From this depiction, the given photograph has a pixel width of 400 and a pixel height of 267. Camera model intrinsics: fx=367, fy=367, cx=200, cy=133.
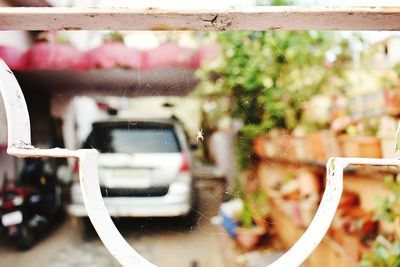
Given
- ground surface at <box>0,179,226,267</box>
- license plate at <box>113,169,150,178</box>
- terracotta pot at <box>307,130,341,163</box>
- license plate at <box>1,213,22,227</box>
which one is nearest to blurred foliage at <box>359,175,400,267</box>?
terracotta pot at <box>307,130,341,163</box>

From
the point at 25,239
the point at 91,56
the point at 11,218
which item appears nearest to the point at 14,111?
the point at 11,218

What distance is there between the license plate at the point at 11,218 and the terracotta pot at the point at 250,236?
197 centimetres

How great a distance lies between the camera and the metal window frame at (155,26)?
0.57 meters

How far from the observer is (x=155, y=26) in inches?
24.3

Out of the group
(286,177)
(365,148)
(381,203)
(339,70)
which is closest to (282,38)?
(339,70)

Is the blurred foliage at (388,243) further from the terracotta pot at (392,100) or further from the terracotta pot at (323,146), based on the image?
the terracotta pot at (323,146)

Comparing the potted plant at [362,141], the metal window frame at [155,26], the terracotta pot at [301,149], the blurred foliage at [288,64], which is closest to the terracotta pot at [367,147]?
the potted plant at [362,141]

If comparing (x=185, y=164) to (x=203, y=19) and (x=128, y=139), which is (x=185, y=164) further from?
(x=203, y=19)

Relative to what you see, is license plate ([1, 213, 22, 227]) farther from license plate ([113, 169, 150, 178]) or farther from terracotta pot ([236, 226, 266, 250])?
terracotta pot ([236, 226, 266, 250])

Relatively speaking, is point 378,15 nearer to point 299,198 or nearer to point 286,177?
point 299,198

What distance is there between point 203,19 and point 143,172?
8.39ft

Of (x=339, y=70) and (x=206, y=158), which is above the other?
(x=339, y=70)

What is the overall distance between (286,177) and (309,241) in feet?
9.53

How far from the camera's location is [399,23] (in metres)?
0.60
